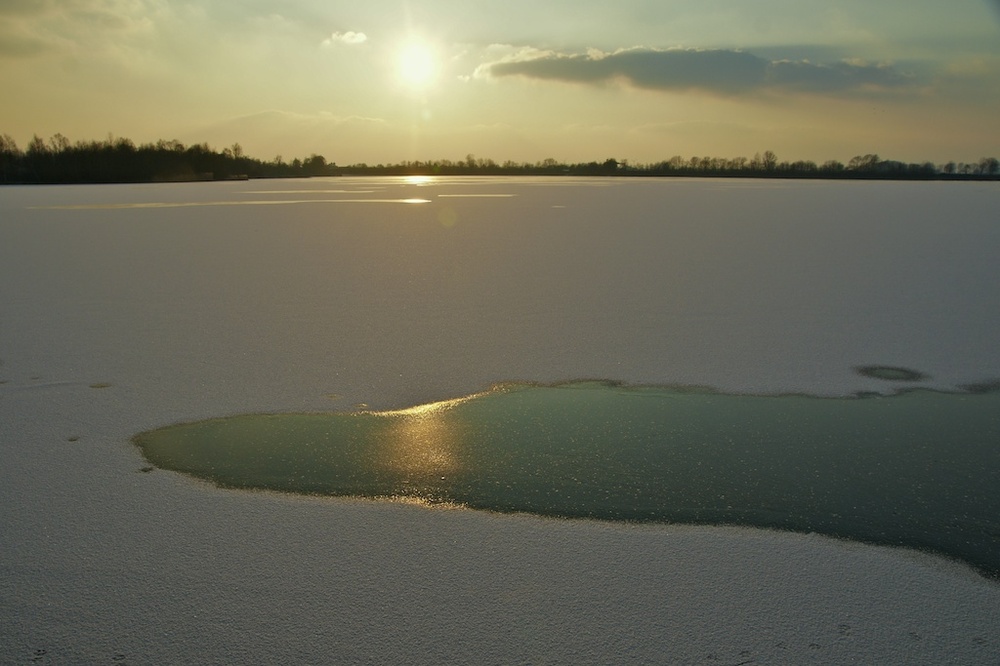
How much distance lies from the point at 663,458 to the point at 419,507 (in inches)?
49.2

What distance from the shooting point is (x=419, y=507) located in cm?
287

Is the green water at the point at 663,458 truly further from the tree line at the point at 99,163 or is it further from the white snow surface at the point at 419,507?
the tree line at the point at 99,163

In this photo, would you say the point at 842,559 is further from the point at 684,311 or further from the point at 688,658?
the point at 684,311

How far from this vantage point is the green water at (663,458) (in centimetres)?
284

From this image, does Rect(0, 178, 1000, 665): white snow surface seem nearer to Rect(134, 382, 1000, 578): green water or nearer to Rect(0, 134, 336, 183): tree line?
Rect(134, 382, 1000, 578): green water

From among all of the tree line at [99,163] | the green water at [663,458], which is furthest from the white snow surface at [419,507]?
the tree line at [99,163]

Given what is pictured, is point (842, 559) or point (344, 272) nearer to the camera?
point (842, 559)

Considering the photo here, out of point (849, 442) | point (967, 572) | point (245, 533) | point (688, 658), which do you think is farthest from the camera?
point (849, 442)

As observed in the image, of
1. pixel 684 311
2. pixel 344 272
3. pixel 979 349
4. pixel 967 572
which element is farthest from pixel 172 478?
pixel 344 272

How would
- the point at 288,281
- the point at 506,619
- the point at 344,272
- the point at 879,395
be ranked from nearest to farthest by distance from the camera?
the point at 506,619
the point at 879,395
the point at 288,281
the point at 344,272

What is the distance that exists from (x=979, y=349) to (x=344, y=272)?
7.28 metres

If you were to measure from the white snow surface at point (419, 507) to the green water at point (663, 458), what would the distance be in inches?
6.8

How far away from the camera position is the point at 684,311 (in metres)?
6.79

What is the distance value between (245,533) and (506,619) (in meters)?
1.14
